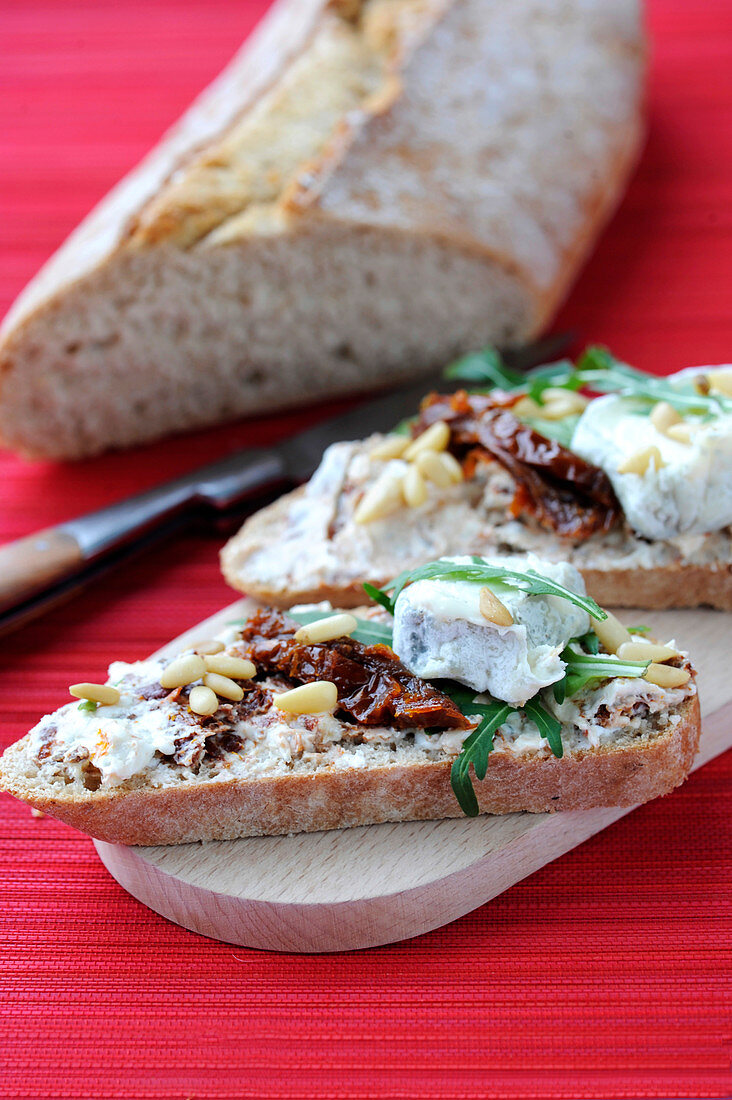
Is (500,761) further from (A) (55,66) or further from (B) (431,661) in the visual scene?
(A) (55,66)

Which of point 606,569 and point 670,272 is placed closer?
point 606,569

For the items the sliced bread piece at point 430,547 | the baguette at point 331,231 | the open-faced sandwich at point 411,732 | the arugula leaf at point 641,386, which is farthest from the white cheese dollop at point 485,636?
the baguette at point 331,231

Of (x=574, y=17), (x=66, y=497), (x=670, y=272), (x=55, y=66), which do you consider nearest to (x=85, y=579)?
(x=66, y=497)

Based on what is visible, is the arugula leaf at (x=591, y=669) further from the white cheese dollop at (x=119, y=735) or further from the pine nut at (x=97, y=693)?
the pine nut at (x=97, y=693)

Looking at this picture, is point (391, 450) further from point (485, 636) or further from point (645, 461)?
point (485, 636)

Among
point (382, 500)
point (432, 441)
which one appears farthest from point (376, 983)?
point (432, 441)

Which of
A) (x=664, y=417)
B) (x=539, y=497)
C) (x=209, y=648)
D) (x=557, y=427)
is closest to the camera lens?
(x=209, y=648)
